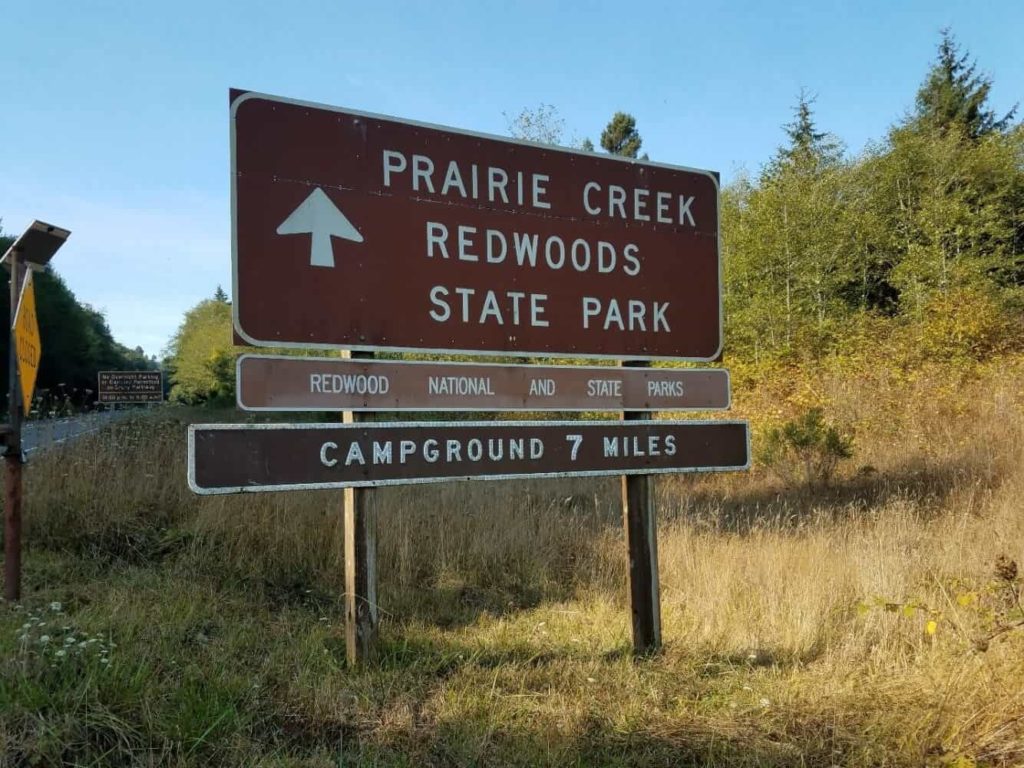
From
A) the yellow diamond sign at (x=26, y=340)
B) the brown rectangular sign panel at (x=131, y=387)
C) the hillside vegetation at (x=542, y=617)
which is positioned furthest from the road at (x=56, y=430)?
the brown rectangular sign panel at (x=131, y=387)

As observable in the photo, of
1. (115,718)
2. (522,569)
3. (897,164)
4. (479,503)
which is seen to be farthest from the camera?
(897,164)

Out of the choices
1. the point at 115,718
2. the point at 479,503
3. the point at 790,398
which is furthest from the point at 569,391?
the point at 790,398

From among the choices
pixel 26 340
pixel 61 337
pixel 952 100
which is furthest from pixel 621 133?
pixel 26 340

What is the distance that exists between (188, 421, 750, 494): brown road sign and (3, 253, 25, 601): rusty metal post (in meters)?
2.62

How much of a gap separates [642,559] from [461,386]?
1532 mm

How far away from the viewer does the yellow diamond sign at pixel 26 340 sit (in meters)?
5.19

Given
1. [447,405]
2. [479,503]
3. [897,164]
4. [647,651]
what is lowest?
[647,651]

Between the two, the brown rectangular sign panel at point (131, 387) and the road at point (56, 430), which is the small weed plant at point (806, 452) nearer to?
the road at point (56, 430)

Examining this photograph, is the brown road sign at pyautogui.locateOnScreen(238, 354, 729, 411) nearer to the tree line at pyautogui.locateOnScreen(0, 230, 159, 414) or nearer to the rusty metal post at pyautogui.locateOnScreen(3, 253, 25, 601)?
the rusty metal post at pyautogui.locateOnScreen(3, 253, 25, 601)

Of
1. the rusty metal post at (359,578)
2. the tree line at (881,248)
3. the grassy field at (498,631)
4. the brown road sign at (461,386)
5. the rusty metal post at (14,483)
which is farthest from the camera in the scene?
the tree line at (881,248)

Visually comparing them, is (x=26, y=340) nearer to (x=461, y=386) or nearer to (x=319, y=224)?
(x=319, y=224)

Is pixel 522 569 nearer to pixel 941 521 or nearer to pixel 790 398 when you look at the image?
pixel 941 521

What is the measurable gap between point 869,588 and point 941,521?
231 cm

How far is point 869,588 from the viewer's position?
15.1ft
